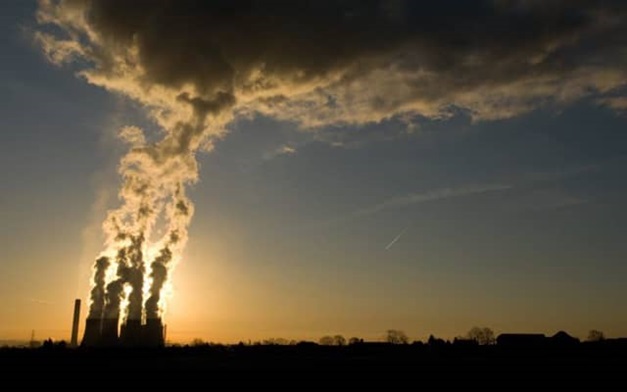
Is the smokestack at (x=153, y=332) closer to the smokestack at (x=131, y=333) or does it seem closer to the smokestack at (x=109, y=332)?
the smokestack at (x=131, y=333)

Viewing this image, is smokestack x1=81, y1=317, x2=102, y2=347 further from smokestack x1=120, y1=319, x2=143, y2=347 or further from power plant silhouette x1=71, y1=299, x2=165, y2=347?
smokestack x1=120, y1=319, x2=143, y2=347

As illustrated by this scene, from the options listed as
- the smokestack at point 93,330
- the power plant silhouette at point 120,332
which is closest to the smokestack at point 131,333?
the power plant silhouette at point 120,332

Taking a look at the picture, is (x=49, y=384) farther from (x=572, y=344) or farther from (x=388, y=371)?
(x=572, y=344)

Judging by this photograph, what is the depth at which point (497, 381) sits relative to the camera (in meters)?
35.1

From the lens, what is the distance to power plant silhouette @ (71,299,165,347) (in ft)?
318

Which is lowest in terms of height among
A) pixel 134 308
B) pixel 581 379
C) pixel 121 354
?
pixel 581 379

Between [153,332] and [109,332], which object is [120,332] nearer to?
[109,332]

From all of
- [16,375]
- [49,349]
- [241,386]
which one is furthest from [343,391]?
[49,349]

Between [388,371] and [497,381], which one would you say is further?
[388,371]

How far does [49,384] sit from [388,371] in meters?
21.6

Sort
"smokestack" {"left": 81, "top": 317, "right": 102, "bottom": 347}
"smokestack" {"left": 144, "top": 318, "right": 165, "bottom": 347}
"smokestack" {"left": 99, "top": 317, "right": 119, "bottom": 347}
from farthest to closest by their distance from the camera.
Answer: "smokestack" {"left": 144, "top": 318, "right": 165, "bottom": 347}
"smokestack" {"left": 81, "top": 317, "right": 102, "bottom": 347}
"smokestack" {"left": 99, "top": 317, "right": 119, "bottom": 347}

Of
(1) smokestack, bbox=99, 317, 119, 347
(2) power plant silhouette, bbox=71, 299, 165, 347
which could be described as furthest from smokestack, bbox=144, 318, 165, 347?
(1) smokestack, bbox=99, 317, 119, 347

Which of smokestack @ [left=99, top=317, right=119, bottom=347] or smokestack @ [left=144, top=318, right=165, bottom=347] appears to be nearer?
smokestack @ [left=99, top=317, right=119, bottom=347]

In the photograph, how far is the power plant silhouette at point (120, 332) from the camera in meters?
97.1
